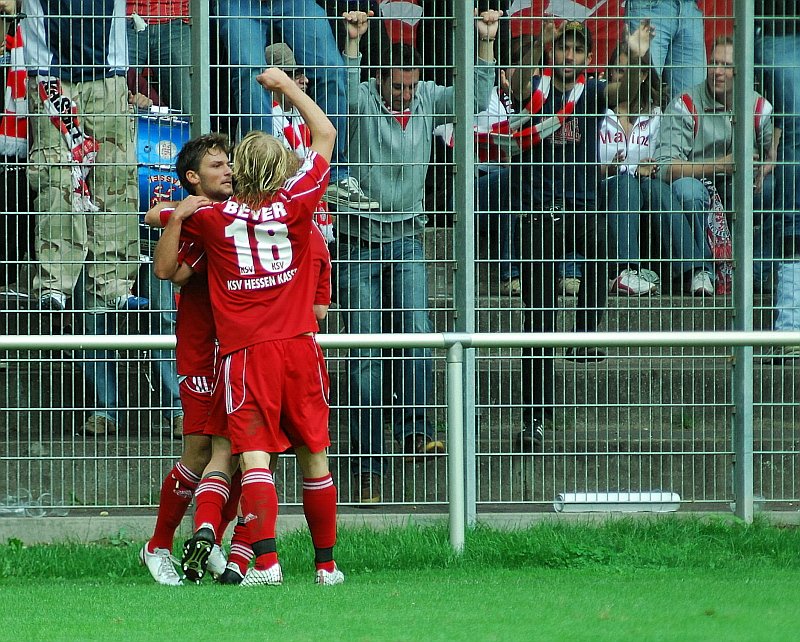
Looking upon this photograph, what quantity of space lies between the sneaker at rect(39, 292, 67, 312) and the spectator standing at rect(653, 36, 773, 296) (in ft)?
10.9

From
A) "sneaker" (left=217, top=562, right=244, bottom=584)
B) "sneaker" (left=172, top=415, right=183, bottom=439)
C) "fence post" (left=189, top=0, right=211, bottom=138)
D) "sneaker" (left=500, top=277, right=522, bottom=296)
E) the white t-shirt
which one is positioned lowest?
"sneaker" (left=217, top=562, right=244, bottom=584)

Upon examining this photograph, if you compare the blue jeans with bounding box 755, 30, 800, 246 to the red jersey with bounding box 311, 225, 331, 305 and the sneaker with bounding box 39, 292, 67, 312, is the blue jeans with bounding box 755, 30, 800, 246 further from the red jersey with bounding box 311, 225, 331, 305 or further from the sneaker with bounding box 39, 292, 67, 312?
the sneaker with bounding box 39, 292, 67, 312

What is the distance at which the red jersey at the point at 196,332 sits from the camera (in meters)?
5.91

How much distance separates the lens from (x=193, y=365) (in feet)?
19.4

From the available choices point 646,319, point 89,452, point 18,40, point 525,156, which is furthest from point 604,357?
point 18,40

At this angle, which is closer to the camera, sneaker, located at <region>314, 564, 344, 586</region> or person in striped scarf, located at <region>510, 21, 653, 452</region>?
sneaker, located at <region>314, 564, 344, 586</region>

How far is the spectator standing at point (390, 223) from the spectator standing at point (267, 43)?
11cm

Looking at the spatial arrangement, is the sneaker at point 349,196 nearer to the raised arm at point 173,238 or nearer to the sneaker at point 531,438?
the sneaker at point 531,438

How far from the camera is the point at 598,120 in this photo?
766cm

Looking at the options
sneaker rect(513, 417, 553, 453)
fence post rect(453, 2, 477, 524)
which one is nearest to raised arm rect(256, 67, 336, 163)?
fence post rect(453, 2, 477, 524)

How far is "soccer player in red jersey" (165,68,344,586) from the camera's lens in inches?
215

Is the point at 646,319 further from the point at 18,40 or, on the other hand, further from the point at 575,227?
the point at 18,40

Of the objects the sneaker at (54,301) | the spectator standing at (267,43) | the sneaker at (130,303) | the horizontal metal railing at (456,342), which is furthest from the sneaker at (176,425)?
the spectator standing at (267,43)

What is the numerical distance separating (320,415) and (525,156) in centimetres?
260
